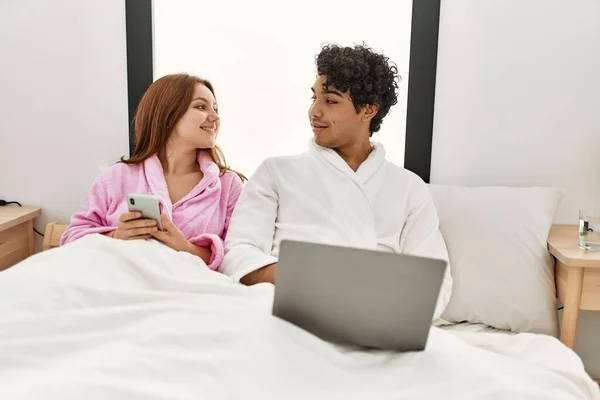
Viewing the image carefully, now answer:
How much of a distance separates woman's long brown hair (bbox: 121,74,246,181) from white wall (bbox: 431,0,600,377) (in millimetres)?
899

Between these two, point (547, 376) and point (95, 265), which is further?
point (95, 265)

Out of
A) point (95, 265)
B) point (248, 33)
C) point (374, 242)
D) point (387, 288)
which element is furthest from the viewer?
point (248, 33)

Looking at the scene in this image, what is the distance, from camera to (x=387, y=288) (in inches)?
35.6

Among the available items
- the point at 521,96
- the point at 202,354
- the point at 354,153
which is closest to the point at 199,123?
the point at 354,153

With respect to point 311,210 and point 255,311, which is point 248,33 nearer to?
point 311,210

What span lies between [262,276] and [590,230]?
3.24 feet

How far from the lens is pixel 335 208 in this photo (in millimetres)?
1566

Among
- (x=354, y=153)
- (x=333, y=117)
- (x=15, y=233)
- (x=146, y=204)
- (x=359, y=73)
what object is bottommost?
(x=15, y=233)

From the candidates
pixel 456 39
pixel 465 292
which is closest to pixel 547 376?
pixel 465 292

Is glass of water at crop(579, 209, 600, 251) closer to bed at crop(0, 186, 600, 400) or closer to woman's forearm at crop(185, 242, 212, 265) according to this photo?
bed at crop(0, 186, 600, 400)

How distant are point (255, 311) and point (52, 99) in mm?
1424

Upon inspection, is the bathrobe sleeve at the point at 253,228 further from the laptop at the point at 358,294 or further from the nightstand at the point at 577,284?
the nightstand at the point at 577,284

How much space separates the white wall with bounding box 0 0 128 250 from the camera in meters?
1.96

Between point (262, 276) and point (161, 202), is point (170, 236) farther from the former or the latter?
point (262, 276)
